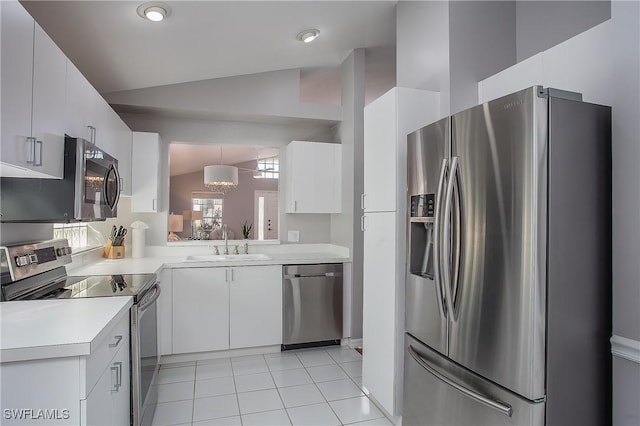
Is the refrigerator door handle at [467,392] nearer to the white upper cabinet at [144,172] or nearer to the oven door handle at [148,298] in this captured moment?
the oven door handle at [148,298]

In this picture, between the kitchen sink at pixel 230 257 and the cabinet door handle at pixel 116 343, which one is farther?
Answer: the kitchen sink at pixel 230 257

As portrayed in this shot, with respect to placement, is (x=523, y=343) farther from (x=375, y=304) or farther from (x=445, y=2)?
(x=445, y=2)

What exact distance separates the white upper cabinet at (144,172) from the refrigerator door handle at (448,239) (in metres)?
2.79

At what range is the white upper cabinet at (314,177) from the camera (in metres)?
3.86

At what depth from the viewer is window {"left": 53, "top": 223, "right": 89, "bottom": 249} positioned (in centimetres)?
259

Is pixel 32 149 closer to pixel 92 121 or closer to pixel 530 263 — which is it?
pixel 92 121

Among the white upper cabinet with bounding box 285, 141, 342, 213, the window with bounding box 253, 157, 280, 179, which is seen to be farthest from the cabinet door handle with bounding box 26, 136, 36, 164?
the window with bounding box 253, 157, 280, 179

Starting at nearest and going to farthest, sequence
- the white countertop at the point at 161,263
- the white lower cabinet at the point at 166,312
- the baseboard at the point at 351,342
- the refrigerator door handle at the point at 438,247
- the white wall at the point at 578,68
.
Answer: the white wall at the point at 578,68 → the refrigerator door handle at the point at 438,247 → the white countertop at the point at 161,263 → the white lower cabinet at the point at 166,312 → the baseboard at the point at 351,342

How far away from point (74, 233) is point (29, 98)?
68.6 inches

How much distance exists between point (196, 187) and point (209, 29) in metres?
3.26

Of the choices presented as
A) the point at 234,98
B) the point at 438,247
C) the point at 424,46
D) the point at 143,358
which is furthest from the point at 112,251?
the point at 424,46

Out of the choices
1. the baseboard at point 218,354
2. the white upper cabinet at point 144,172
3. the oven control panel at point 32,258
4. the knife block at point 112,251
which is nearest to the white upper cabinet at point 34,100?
the oven control panel at point 32,258

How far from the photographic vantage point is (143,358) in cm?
208

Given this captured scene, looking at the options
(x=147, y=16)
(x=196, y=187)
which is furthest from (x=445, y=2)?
(x=196, y=187)
